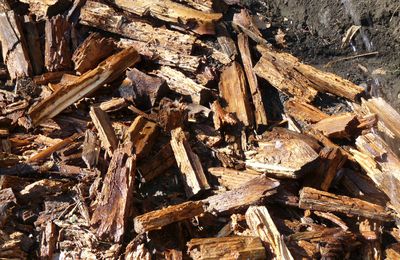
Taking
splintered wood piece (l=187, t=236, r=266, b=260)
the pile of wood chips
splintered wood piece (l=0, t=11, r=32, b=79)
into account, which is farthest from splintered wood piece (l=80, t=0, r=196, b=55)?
splintered wood piece (l=187, t=236, r=266, b=260)

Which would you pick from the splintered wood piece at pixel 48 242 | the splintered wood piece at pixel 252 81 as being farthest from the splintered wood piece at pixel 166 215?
the splintered wood piece at pixel 252 81

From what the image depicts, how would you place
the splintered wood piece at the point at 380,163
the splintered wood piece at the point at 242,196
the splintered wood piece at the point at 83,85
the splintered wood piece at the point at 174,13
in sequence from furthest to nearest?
the splintered wood piece at the point at 174,13 < the splintered wood piece at the point at 83,85 < the splintered wood piece at the point at 380,163 < the splintered wood piece at the point at 242,196

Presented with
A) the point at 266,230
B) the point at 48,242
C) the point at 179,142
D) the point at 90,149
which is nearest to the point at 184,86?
the point at 179,142

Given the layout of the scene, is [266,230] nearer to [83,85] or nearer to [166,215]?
[166,215]

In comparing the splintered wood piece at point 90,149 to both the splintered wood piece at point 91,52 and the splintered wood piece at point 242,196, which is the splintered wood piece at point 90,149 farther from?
the splintered wood piece at point 242,196

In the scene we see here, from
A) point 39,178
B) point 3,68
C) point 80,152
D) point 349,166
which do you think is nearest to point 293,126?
point 349,166

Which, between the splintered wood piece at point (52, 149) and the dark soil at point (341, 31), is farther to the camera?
the dark soil at point (341, 31)
